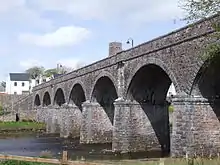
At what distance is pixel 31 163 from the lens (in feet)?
52.3

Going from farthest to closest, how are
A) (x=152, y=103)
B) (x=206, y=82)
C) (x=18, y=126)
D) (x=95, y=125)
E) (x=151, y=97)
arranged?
(x=18, y=126) < (x=95, y=125) < (x=151, y=97) < (x=152, y=103) < (x=206, y=82)

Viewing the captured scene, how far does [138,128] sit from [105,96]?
11.3m

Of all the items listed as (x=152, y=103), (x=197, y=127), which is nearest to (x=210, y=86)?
(x=197, y=127)

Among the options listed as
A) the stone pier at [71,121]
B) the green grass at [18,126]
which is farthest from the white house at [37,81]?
the stone pier at [71,121]

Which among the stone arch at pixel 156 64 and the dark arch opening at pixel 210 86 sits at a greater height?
the stone arch at pixel 156 64

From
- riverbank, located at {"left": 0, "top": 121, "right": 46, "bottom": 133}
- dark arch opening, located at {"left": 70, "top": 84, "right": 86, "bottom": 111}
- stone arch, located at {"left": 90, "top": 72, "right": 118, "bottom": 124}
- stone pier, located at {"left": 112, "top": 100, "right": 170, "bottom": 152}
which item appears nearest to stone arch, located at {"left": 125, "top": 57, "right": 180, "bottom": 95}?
stone pier, located at {"left": 112, "top": 100, "right": 170, "bottom": 152}

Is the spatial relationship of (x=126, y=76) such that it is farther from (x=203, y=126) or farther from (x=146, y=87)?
(x=203, y=126)

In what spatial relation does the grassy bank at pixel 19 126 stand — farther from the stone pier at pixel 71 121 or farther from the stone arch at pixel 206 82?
the stone arch at pixel 206 82

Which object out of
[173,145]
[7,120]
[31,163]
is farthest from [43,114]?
[31,163]

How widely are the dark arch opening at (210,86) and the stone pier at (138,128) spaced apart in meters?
10.5

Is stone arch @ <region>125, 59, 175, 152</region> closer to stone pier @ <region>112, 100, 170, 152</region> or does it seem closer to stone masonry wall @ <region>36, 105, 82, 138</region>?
stone pier @ <region>112, 100, 170, 152</region>

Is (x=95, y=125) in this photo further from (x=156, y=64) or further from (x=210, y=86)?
(x=210, y=86)

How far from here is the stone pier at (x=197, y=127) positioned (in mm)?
23438

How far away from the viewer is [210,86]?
24406mm
